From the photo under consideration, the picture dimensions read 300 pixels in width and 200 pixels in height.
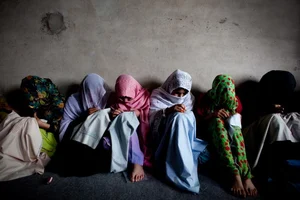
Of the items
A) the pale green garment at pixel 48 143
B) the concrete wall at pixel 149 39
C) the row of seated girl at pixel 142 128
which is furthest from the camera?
the concrete wall at pixel 149 39

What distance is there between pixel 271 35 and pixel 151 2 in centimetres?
160

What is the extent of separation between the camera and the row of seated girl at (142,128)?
4.19ft

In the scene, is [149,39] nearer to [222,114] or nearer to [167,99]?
[167,99]

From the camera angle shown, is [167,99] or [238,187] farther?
[167,99]

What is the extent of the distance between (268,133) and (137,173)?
1301 mm

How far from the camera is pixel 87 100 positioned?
1677mm

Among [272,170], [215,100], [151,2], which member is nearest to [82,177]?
[215,100]

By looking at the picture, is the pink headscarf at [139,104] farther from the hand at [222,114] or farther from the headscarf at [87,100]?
the hand at [222,114]

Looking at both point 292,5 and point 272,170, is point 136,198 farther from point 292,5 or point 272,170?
point 292,5

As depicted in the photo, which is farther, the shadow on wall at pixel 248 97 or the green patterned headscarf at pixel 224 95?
the shadow on wall at pixel 248 97

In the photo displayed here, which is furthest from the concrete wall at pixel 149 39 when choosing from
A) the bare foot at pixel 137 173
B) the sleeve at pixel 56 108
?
the bare foot at pixel 137 173

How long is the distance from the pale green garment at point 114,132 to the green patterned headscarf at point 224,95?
0.91m

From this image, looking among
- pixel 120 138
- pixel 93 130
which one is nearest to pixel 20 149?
pixel 93 130

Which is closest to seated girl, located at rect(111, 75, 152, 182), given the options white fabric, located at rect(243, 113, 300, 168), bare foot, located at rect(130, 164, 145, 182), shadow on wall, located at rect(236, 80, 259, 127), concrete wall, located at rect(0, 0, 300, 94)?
bare foot, located at rect(130, 164, 145, 182)
